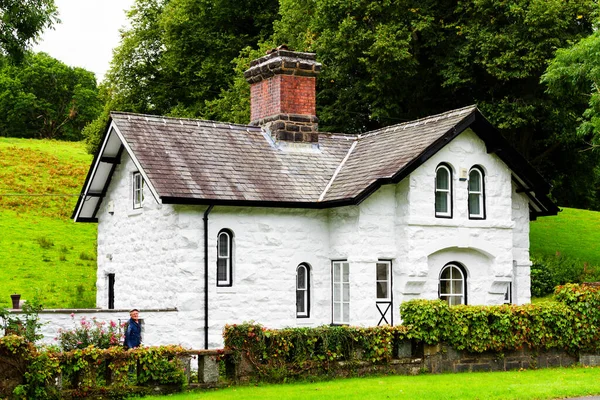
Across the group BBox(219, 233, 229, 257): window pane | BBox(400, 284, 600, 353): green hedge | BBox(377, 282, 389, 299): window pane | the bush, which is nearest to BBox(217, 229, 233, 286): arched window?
BBox(219, 233, 229, 257): window pane

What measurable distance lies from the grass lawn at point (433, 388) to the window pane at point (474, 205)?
21.7ft

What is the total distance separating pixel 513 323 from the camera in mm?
19000

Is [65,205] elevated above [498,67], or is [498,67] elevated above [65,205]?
[498,67]

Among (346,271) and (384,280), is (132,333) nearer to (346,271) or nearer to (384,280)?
(346,271)

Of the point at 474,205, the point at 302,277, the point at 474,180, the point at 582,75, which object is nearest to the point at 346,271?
the point at 302,277

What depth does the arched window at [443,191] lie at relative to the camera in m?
23.2

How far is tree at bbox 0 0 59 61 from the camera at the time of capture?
2222 cm

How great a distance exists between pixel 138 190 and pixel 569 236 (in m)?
23.4

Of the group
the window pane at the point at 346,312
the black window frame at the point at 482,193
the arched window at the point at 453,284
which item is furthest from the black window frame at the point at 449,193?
the window pane at the point at 346,312

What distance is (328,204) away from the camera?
2292 cm

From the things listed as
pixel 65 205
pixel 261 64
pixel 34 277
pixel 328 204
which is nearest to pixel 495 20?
pixel 261 64

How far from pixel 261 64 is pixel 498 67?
11.3 meters

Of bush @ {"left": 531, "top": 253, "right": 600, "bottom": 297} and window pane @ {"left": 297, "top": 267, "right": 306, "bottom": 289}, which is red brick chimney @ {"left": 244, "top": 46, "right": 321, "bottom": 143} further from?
bush @ {"left": 531, "top": 253, "right": 600, "bottom": 297}

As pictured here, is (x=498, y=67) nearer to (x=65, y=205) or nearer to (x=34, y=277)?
(x=34, y=277)
